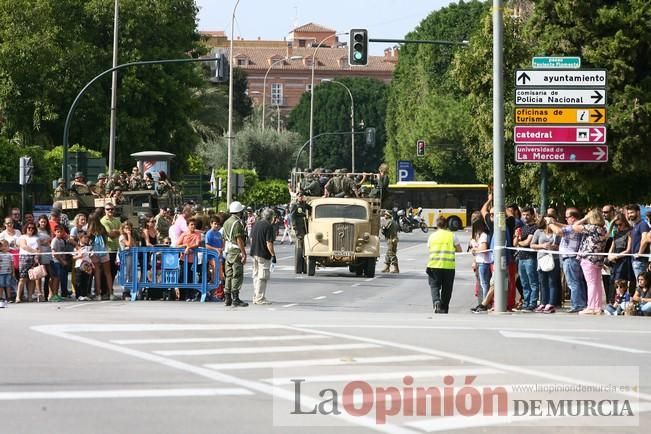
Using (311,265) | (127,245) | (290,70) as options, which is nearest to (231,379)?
(127,245)

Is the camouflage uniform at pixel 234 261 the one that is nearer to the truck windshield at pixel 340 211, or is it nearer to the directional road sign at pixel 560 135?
the directional road sign at pixel 560 135

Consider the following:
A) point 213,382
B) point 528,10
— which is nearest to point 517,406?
point 213,382

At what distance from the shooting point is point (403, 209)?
9175 centimetres

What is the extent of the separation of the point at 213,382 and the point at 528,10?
3059 cm

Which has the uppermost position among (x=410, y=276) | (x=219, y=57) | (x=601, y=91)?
(x=219, y=57)

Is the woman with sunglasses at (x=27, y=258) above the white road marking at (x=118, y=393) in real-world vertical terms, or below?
above

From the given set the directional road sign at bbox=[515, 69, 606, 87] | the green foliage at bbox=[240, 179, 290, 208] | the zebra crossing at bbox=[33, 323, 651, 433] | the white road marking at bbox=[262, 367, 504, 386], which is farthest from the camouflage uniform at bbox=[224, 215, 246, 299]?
the green foliage at bbox=[240, 179, 290, 208]

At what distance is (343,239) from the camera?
37.5m

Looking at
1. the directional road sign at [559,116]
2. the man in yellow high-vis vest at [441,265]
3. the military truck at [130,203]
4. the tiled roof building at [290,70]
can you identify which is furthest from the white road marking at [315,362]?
the tiled roof building at [290,70]

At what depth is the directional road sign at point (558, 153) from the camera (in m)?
23.9

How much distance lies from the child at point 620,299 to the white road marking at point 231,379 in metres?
9.18

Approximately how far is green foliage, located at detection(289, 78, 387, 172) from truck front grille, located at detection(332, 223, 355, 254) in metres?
112

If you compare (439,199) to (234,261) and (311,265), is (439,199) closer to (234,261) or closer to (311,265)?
(311,265)

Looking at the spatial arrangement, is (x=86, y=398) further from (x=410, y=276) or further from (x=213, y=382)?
(x=410, y=276)
